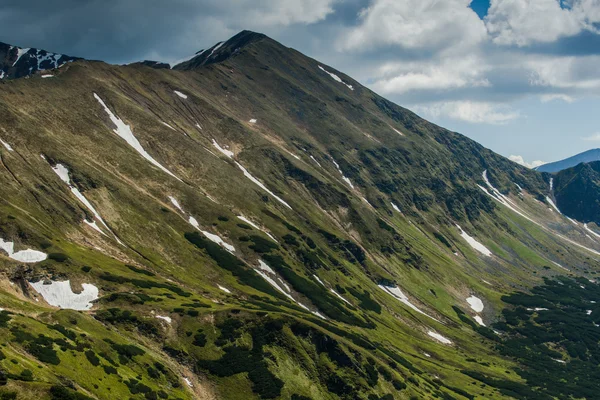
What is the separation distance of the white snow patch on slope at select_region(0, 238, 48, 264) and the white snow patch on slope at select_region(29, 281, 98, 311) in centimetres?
571

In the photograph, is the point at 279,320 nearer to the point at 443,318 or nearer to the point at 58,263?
the point at 58,263

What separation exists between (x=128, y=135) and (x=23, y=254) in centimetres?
9397

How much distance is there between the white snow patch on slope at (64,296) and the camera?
82.2m

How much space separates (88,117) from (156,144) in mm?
24198

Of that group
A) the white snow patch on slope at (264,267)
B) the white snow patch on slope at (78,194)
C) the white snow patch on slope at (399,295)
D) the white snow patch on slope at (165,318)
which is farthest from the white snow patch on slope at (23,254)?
the white snow patch on slope at (399,295)

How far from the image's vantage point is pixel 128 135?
174 metres

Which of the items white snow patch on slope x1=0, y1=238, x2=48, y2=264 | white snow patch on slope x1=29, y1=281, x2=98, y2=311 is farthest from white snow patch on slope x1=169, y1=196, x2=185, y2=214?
white snow patch on slope x1=29, y1=281, x2=98, y2=311

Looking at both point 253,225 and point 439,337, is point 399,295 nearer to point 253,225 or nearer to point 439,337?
point 439,337

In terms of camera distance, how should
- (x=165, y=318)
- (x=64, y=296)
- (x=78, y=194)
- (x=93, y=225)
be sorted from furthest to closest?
(x=78, y=194)
(x=93, y=225)
(x=165, y=318)
(x=64, y=296)

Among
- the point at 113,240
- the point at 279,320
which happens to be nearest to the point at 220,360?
the point at 279,320

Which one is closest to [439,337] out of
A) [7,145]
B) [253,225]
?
[253,225]

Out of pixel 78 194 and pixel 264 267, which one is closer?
pixel 78 194

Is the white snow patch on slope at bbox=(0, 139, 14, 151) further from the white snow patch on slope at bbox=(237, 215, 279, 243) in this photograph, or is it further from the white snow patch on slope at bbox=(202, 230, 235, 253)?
the white snow patch on slope at bbox=(237, 215, 279, 243)

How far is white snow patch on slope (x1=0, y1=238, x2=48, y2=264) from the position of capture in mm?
85750
